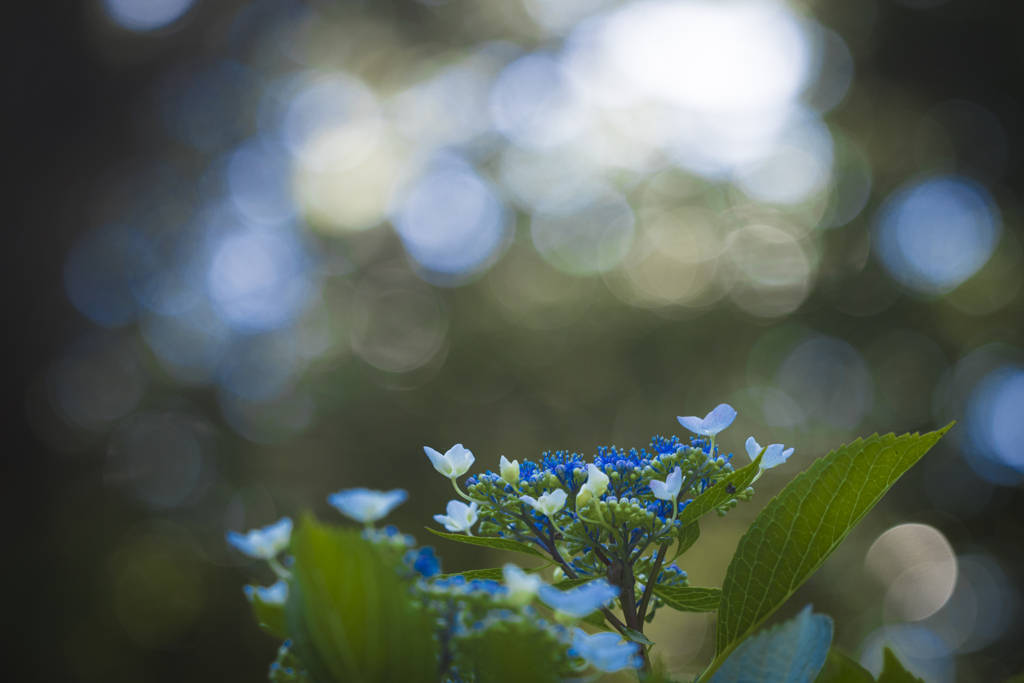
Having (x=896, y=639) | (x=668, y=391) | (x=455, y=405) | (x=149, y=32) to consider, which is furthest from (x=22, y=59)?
(x=896, y=639)

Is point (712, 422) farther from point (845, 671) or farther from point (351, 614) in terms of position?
point (351, 614)

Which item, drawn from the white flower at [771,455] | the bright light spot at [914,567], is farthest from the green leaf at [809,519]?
the bright light spot at [914,567]

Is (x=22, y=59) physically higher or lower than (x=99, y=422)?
higher

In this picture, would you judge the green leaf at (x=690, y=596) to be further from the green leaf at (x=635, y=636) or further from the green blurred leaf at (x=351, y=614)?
the green blurred leaf at (x=351, y=614)

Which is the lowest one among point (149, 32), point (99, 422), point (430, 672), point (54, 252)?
point (430, 672)

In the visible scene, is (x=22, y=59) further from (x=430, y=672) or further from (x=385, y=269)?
(x=430, y=672)

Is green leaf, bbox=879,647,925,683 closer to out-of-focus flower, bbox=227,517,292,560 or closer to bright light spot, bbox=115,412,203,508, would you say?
out-of-focus flower, bbox=227,517,292,560

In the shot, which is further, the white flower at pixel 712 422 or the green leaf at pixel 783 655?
the white flower at pixel 712 422

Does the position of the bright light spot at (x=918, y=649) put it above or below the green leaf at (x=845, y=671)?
above
